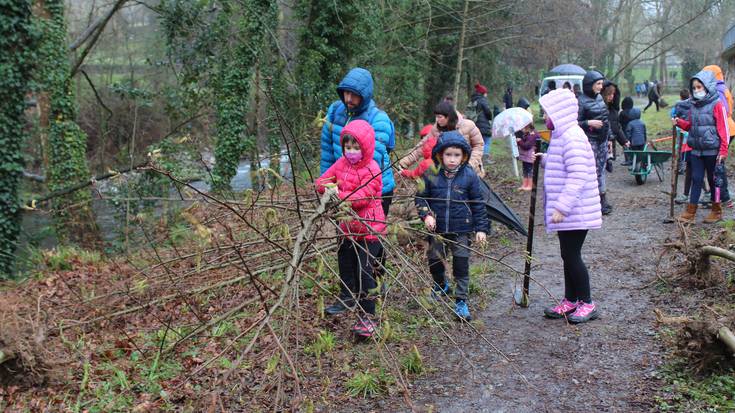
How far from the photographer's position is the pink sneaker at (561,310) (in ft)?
17.9

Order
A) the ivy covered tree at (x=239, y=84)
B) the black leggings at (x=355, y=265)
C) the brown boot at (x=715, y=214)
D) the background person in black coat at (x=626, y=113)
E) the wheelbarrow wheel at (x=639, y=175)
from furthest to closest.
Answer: the ivy covered tree at (x=239, y=84) < the background person in black coat at (x=626, y=113) < the wheelbarrow wheel at (x=639, y=175) < the brown boot at (x=715, y=214) < the black leggings at (x=355, y=265)

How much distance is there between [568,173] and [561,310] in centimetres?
116

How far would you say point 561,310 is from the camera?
17.7 feet

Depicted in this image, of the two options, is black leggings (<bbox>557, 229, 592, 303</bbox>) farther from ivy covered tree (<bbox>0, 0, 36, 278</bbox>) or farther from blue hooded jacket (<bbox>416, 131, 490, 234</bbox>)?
ivy covered tree (<bbox>0, 0, 36, 278</bbox>)

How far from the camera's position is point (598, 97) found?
8727 millimetres

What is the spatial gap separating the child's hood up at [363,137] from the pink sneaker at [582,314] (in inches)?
85.2

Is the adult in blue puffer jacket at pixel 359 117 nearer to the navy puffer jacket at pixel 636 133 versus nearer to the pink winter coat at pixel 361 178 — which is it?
the pink winter coat at pixel 361 178

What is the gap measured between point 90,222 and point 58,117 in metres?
2.57

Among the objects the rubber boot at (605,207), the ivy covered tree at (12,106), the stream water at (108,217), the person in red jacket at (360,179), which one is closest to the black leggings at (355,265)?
the person in red jacket at (360,179)

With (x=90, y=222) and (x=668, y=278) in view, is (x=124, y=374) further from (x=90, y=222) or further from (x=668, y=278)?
(x=90, y=222)

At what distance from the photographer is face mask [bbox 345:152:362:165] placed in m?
4.93

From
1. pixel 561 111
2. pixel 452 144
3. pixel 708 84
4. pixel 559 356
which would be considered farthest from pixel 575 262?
pixel 708 84

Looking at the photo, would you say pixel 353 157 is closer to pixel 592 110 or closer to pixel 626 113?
pixel 592 110

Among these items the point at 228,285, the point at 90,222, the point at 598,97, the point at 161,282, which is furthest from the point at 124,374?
the point at 90,222
